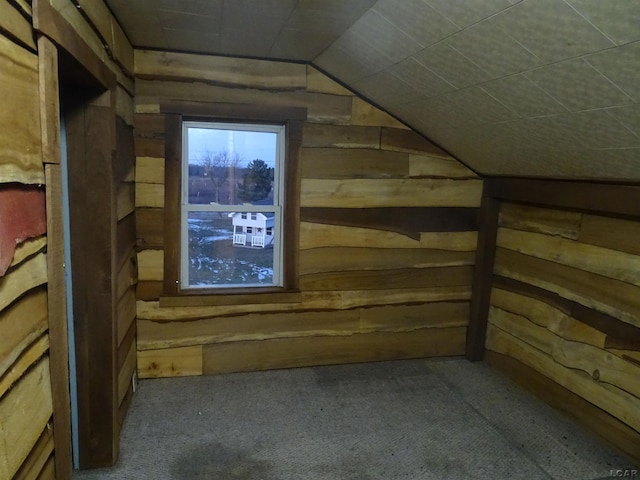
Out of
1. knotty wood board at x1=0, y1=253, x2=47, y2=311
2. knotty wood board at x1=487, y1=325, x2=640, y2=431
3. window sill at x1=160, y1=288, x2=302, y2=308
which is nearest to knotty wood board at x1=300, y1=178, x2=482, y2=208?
window sill at x1=160, y1=288, x2=302, y2=308

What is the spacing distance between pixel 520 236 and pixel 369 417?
1606mm

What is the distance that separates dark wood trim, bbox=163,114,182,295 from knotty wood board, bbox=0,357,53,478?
1.52 m

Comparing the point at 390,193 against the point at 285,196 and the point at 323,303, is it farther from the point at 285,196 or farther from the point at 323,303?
the point at 323,303

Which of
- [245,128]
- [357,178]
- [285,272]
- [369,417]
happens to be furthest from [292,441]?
[245,128]

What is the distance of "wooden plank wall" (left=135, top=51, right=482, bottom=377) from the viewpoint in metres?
2.66

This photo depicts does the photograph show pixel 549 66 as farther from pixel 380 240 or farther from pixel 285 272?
pixel 285 272

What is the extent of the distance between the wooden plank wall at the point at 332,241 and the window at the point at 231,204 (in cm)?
17

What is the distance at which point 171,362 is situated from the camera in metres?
2.84

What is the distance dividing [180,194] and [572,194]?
232cm

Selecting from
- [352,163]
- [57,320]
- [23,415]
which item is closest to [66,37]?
[57,320]

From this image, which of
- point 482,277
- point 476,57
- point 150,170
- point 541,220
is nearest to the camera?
point 476,57

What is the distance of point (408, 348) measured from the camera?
3.26 metres

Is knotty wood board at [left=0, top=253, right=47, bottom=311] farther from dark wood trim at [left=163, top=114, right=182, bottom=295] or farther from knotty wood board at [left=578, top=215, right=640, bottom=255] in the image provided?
knotty wood board at [left=578, top=215, right=640, bottom=255]

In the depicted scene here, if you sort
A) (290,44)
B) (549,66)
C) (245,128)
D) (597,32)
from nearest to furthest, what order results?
(597,32)
(549,66)
(290,44)
(245,128)
